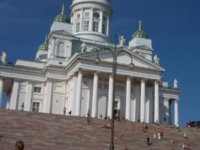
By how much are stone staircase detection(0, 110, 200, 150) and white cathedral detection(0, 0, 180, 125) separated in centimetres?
1041

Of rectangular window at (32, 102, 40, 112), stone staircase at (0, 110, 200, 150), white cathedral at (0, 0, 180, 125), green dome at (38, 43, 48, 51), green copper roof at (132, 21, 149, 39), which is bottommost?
stone staircase at (0, 110, 200, 150)

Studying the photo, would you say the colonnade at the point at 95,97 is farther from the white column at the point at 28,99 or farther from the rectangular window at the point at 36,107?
the rectangular window at the point at 36,107

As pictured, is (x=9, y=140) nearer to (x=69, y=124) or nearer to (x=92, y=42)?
(x=69, y=124)

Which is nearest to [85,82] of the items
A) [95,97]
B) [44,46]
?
[95,97]

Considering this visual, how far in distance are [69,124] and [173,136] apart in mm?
10062

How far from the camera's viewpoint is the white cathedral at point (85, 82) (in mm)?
46812

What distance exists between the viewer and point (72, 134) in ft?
97.8

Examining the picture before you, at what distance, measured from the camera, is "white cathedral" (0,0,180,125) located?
154ft

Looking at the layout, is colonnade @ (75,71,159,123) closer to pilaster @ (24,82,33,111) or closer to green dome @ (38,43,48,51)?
pilaster @ (24,82,33,111)

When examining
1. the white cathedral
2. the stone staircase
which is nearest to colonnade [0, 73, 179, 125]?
the white cathedral

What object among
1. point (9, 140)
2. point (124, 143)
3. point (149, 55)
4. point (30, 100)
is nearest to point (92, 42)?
point (149, 55)

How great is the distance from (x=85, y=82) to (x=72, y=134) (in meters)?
18.9

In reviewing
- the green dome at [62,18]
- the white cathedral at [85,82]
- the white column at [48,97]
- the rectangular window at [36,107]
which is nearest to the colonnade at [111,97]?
the white cathedral at [85,82]

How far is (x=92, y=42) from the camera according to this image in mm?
56906
